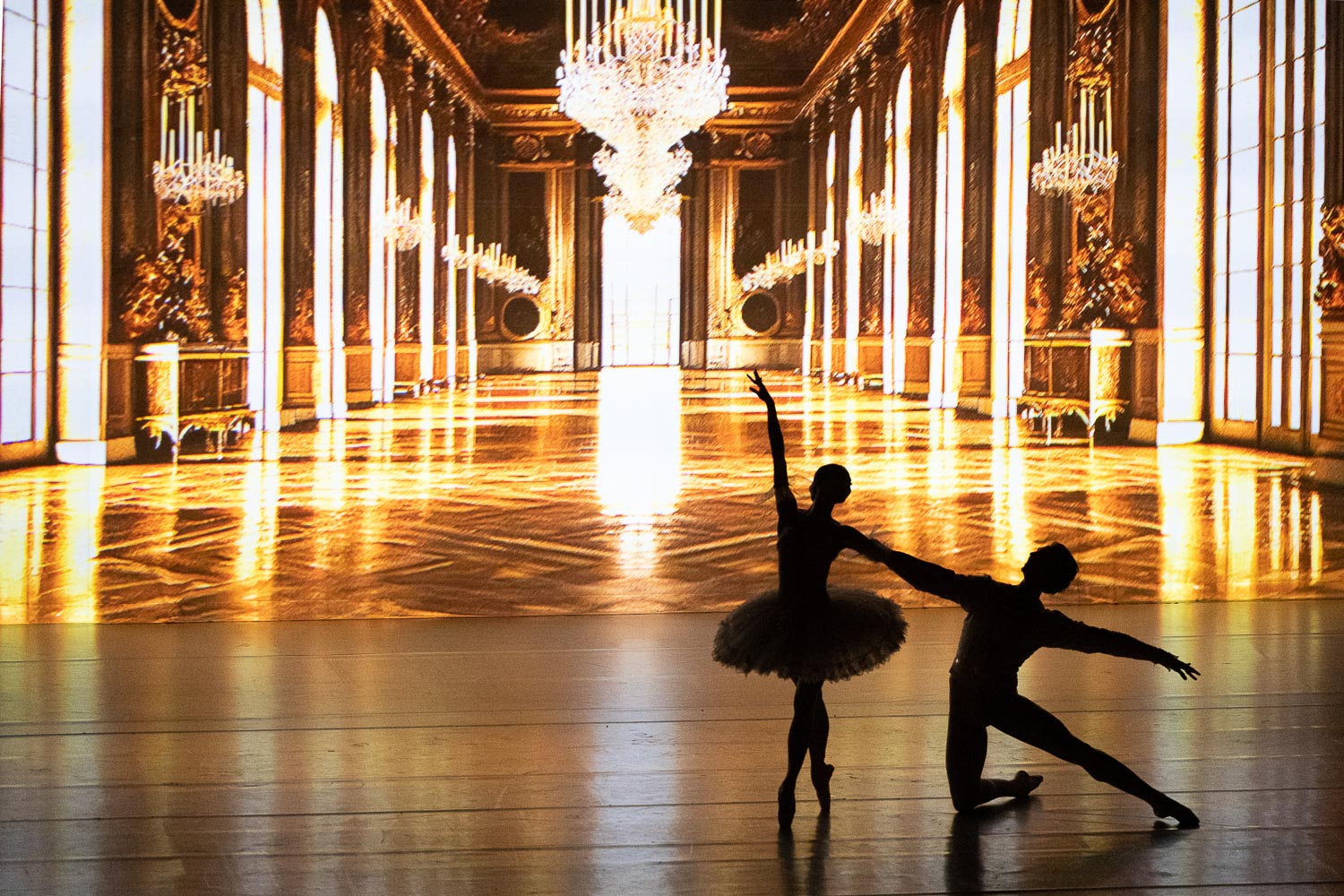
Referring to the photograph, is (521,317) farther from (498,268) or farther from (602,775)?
(602,775)

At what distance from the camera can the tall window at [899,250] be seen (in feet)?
30.5

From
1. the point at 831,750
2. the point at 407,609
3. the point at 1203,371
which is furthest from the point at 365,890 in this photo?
the point at 1203,371

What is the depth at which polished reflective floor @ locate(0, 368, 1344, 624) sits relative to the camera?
8508 mm

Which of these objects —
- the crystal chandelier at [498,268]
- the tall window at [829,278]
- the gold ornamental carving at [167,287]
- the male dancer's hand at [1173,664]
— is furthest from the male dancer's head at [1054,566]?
the gold ornamental carving at [167,287]

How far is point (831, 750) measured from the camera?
495 centimetres

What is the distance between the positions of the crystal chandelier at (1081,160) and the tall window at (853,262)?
4.11 ft

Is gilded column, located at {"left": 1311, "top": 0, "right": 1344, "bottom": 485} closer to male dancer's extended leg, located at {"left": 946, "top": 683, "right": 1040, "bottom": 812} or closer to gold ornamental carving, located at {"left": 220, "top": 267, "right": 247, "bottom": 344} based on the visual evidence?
male dancer's extended leg, located at {"left": 946, "top": 683, "right": 1040, "bottom": 812}

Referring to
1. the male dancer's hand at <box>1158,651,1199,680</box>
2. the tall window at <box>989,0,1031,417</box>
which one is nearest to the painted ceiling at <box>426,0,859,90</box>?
the tall window at <box>989,0,1031,417</box>

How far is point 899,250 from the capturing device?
936cm

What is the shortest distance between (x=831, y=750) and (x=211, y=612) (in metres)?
4.52

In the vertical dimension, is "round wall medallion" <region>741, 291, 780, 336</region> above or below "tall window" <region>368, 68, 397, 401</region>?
below

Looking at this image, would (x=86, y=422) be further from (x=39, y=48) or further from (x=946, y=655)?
(x=946, y=655)

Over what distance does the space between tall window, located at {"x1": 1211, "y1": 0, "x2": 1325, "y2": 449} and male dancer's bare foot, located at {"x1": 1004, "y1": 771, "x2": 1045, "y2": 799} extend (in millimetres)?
6022

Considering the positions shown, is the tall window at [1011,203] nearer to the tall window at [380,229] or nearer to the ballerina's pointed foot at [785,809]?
the tall window at [380,229]
